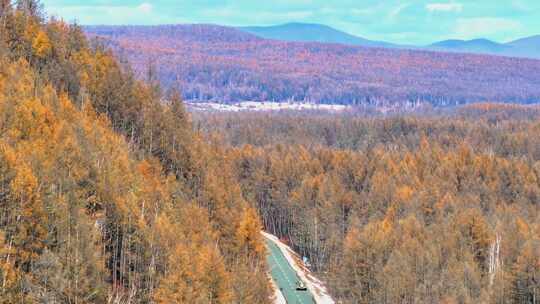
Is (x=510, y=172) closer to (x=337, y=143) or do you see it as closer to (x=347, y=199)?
(x=347, y=199)

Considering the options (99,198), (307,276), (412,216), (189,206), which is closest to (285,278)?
(307,276)

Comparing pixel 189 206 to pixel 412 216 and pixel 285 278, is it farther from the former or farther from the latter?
pixel 412 216

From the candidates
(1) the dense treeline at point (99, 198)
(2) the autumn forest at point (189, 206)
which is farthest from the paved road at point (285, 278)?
(1) the dense treeline at point (99, 198)

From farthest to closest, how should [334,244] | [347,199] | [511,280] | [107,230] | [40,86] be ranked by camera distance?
[347,199] < [334,244] < [40,86] < [511,280] < [107,230]

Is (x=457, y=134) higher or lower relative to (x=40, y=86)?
lower

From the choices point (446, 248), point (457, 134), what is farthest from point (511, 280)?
point (457, 134)

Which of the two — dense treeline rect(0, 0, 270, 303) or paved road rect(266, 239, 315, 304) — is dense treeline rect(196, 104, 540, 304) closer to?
paved road rect(266, 239, 315, 304)

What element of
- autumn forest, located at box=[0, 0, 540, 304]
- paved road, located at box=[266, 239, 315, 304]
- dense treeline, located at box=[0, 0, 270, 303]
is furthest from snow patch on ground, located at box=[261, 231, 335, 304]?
dense treeline, located at box=[0, 0, 270, 303]

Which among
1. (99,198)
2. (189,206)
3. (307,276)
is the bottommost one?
(307,276)
